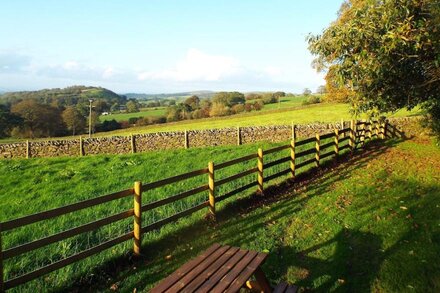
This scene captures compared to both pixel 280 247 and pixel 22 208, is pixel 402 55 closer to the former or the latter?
pixel 280 247

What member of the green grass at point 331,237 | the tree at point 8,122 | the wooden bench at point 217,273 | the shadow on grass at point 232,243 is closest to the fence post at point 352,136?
the green grass at point 331,237

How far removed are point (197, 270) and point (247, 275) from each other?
625 millimetres

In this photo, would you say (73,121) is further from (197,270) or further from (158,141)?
(197,270)

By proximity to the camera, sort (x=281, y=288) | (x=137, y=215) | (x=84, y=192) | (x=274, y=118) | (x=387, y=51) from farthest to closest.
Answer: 1. (x=274, y=118)
2. (x=84, y=192)
3. (x=387, y=51)
4. (x=137, y=215)
5. (x=281, y=288)

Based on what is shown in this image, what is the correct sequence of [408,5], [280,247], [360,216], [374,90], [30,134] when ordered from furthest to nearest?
[30,134] < [374,90] < [408,5] < [360,216] < [280,247]

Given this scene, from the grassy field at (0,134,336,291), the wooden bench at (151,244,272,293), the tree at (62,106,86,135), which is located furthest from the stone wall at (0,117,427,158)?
the tree at (62,106,86,135)

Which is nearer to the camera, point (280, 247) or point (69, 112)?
point (280, 247)

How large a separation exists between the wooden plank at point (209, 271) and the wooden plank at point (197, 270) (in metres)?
0.04

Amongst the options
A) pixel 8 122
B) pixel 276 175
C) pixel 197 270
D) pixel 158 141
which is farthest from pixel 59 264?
pixel 8 122

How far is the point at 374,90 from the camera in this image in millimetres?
11164

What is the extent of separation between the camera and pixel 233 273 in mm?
4316

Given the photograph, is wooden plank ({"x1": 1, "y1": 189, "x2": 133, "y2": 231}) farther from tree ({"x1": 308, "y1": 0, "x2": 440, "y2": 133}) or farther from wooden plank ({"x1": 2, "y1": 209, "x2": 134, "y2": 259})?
tree ({"x1": 308, "y1": 0, "x2": 440, "y2": 133})

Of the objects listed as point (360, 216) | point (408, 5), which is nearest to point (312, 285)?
point (360, 216)

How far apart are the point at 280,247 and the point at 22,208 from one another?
321 inches
